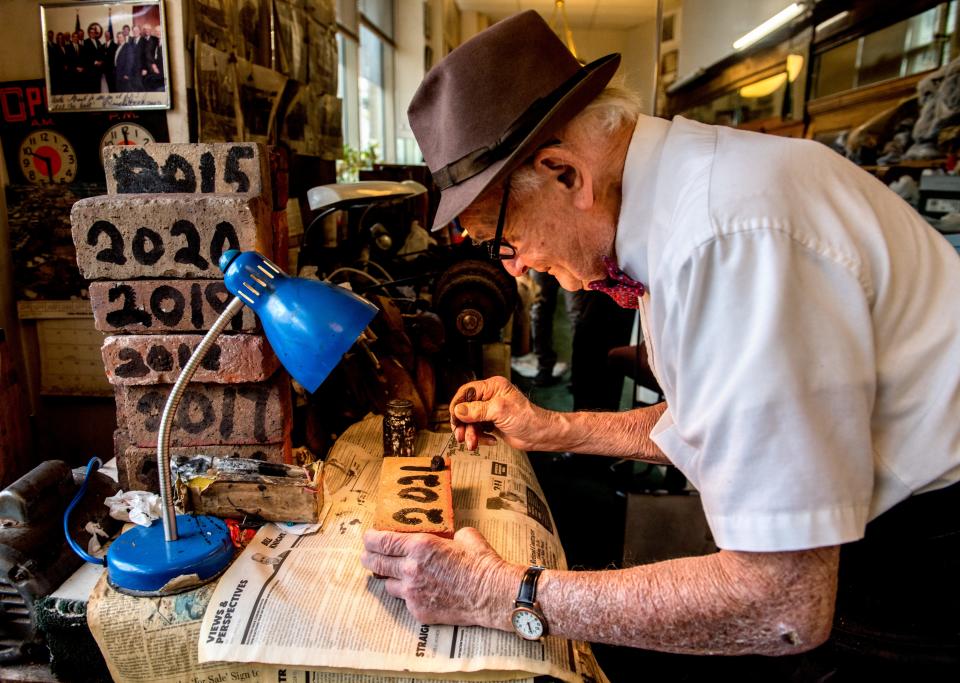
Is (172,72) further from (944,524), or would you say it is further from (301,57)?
(944,524)

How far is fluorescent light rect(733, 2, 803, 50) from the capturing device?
431 centimetres

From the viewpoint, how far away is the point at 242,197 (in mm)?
1476

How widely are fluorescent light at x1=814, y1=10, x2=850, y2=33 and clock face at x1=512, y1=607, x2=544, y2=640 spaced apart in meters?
6.30

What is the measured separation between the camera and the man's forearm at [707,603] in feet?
2.89

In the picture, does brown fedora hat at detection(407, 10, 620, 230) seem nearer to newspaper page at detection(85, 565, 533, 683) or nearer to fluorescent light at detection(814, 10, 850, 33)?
newspaper page at detection(85, 565, 533, 683)

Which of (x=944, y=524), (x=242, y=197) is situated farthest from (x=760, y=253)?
(x=242, y=197)

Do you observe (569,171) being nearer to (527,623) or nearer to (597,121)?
(597,121)

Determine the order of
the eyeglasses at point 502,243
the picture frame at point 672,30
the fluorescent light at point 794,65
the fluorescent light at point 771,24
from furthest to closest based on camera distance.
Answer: the fluorescent light at point 794,65
the picture frame at point 672,30
the fluorescent light at point 771,24
the eyeglasses at point 502,243

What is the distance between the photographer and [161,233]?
4.91 ft

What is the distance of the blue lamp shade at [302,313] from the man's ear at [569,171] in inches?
15.8

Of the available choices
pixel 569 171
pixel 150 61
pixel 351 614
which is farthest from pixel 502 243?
pixel 150 61

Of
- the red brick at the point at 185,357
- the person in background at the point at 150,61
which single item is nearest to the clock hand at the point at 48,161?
the person in background at the point at 150,61

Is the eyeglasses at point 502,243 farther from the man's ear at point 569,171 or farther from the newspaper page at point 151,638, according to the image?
the newspaper page at point 151,638

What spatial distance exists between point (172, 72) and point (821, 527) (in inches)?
88.5
